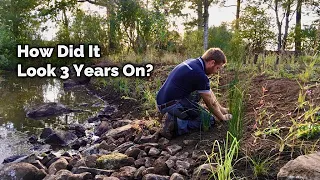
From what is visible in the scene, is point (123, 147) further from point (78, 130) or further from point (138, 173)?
point (78, 130)

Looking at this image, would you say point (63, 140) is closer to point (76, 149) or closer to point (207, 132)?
point (76, 149)

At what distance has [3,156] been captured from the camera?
5102 mm

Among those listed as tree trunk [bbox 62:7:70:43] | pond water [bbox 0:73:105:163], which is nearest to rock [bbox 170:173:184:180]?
pond water [bbox 0:73:105:163]

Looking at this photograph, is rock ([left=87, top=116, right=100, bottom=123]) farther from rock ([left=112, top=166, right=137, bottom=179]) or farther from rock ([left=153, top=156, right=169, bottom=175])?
rock ([left=153, top=156, right=169, bottom=175])

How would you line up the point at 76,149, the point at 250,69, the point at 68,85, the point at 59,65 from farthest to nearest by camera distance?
the point at 59,65, the point at 68,85, the point at 250,69, the point at 76,149

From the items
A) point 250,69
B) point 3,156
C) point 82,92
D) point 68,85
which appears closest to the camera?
point 3,156

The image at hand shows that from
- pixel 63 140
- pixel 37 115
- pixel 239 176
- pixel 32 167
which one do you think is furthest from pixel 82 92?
pixel 239 176

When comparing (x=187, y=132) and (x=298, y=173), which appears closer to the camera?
(x=298, y=173)

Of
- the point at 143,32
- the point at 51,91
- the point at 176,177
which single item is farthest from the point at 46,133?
the point at 143,32

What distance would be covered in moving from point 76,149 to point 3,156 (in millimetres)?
959

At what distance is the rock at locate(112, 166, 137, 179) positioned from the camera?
3.55 m

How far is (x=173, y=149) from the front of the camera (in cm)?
397

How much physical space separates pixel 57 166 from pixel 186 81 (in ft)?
5.49

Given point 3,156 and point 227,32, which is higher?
point 227,32
